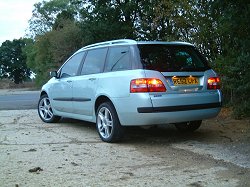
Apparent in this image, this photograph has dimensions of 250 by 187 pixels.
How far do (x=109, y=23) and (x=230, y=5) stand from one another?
13.6 m

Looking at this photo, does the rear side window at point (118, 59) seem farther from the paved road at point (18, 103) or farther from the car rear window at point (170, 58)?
the paved road at point (18, 103)

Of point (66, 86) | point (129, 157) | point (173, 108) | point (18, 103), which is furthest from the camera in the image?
point (18, 103)

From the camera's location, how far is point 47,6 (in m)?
56.8

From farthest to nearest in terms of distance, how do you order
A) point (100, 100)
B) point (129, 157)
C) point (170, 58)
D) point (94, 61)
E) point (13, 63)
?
point (13, 63), point (94, 61), point (100, 100), point (170, 58), point (129, 157)

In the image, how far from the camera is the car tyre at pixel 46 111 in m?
9.19

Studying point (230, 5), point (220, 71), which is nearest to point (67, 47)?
point (220, 71)

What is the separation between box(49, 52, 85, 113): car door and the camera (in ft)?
26.4

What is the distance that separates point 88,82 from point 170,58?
1.68 m

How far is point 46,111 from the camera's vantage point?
9.34 meters

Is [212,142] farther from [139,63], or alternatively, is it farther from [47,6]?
[47,6]

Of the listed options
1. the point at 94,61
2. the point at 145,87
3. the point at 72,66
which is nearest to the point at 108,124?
the point at 145,87

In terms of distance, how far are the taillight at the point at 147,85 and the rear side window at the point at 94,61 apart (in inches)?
46.7

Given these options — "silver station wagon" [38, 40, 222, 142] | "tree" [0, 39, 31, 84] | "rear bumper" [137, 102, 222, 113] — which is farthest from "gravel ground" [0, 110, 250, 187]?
"tree" [0, 39, 31, 84]

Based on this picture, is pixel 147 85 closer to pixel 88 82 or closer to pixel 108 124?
pixel 108 124
